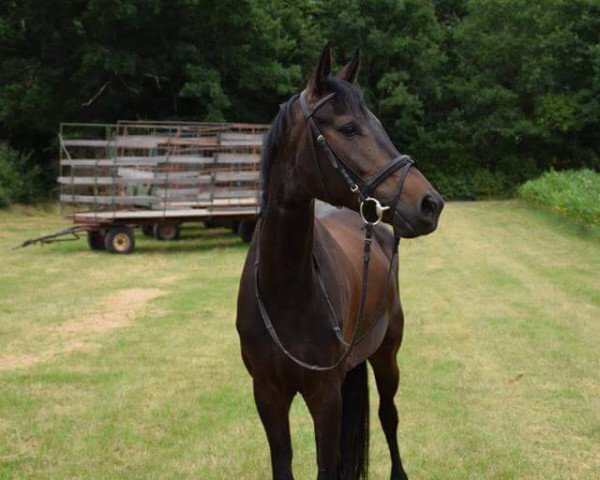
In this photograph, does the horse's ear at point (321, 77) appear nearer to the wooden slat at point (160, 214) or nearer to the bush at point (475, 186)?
the wooden slat at point (160, 214)

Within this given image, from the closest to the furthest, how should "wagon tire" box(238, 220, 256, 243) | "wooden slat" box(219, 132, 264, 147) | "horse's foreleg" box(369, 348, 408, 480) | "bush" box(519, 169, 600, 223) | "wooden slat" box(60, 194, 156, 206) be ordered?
"horse's foreleg" box(369, 348, 408, 480) < "wooden slat" box(60, 194, 156, 206) < "wooden slat" box(219, 132, 264, 147) < "wagon tire" box(238, 220, 256, 243) < "bush" box(519, 169, 600, 223)

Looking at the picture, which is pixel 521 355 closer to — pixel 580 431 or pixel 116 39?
pixel 580 431

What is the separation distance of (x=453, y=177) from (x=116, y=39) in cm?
1506

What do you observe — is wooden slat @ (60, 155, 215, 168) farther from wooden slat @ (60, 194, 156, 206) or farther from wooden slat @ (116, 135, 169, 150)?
wooden slat @ (60, 194, 156, 206)

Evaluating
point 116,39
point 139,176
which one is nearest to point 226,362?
point 139,176

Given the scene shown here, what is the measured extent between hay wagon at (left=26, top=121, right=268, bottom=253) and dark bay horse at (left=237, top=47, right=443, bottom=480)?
10909 millimetres

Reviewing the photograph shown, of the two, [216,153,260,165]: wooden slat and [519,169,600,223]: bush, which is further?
[519,169,600,223]: bush

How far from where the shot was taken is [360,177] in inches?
103

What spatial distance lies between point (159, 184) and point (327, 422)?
40.5ft

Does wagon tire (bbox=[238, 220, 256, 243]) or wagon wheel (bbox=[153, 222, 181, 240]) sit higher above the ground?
wagon tire (bbox=[238, 220, 256, 243])

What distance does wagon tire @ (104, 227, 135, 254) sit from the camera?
47.2 feet

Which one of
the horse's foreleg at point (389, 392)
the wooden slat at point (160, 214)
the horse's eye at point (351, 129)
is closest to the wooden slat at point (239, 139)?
the wooden slat at point (160, 214)

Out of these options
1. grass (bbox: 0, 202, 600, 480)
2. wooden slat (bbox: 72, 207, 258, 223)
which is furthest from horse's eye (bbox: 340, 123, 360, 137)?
wooden slat (bbox: 72, 207, 258, 223)

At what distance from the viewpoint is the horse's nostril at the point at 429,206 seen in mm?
2463
